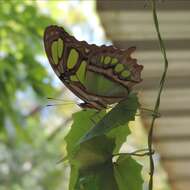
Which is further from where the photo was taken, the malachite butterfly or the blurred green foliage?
the blurred green foliage

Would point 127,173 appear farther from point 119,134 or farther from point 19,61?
point 19,61

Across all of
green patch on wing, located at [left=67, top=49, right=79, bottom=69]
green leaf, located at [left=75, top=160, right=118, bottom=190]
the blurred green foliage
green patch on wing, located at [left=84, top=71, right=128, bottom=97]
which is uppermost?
the blurred green foliage

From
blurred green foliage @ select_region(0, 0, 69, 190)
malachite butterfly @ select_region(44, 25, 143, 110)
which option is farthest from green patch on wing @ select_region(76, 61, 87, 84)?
blurred green foliage @ select_region(0, 0, 69, 190)

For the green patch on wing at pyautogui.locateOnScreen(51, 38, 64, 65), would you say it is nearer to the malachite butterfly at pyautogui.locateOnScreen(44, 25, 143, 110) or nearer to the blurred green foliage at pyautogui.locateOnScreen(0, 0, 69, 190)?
the malachite butterfly at pyautogui.locateOnScreen(44, 25, 143, 110)

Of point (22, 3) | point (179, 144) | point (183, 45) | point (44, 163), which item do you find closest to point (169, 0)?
point (183, 45)

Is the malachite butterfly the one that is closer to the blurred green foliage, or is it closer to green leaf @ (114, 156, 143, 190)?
green leaf @ (114, 156, 143, 190)

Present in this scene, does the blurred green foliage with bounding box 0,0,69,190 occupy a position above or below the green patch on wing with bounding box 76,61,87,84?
above
